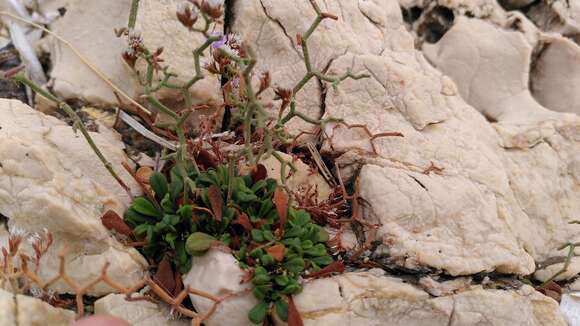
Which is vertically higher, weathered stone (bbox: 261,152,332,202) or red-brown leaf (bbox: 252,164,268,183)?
red-brown leaf (bbox: 252,164,268,183)

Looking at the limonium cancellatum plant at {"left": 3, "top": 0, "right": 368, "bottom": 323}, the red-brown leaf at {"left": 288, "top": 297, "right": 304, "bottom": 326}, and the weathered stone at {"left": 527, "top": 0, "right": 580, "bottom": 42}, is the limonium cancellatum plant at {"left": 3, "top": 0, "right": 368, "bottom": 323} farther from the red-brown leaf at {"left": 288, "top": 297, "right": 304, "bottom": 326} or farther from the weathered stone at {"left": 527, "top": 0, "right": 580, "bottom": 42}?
the weathered stone at {"left": 527, "top": 0, "right": 580, "bottom": 42}

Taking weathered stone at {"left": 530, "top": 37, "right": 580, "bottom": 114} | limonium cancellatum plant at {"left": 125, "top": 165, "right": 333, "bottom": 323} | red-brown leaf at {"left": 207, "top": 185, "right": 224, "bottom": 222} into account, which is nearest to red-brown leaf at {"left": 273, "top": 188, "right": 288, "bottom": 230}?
limonium cancellatum plant at {"left": 125, "top": 165, "right": 333, "bottom": 323}

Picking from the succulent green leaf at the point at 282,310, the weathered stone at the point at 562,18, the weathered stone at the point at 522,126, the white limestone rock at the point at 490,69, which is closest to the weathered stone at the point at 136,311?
the succulent green leaf at the point at 282,310

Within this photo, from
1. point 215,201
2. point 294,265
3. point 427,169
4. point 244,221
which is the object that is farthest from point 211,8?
point 427,169

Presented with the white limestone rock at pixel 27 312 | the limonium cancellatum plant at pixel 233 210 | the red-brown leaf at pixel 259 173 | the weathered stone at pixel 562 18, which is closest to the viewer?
the white limestone rock at pixel 27 312

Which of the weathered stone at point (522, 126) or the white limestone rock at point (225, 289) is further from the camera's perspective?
the weathered stone at point (522, 126)

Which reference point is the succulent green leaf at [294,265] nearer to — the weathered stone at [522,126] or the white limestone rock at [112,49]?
the white limestone rock at [112,49]
